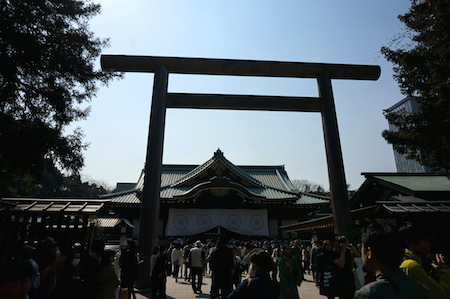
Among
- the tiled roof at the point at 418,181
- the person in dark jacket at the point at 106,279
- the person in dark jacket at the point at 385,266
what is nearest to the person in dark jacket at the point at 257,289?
the person in dark jacket at the point at 385,266

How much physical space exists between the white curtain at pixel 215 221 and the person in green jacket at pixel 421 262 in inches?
686

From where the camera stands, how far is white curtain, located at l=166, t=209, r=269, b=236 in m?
19.1

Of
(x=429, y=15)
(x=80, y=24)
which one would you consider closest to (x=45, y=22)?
(x=80, y=24)

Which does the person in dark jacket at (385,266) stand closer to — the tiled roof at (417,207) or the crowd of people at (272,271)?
A: the crowd of people at (272,271)

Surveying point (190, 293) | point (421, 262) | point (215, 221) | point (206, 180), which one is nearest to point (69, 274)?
point (190, 293)

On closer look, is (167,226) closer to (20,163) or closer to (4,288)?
(20,163)

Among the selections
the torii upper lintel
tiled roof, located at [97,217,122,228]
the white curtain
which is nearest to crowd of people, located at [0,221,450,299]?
the torii upper lintel

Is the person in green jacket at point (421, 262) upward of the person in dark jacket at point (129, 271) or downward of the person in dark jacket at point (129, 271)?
upward

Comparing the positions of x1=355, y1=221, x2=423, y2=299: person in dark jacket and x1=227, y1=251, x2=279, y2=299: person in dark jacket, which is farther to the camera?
x1=227, y1=251, x2=279, y2=299: person in dark jacket

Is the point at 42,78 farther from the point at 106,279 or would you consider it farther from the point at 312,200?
the point at 312,200

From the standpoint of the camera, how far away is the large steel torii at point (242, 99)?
736cm

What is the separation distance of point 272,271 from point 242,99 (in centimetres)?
527

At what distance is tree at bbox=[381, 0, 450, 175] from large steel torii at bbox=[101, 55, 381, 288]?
1.25m

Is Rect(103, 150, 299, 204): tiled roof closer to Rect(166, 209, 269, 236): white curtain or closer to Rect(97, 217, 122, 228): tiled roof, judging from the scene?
Rect(166, 209, 269, 236): white curtain
